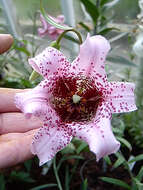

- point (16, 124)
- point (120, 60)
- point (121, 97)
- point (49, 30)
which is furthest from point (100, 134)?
point (49, 30)

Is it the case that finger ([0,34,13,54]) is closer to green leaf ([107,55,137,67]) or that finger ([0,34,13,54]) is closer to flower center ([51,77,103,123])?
flower center ([51,77,103,123])

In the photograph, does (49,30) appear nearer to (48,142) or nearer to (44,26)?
(44,26)

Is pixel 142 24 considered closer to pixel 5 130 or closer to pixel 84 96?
pixel 84 96

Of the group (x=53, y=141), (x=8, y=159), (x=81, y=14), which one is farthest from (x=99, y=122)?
(x=81, y=14)

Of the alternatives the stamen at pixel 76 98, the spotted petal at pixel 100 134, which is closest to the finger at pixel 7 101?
the stamen at pixel 76 98

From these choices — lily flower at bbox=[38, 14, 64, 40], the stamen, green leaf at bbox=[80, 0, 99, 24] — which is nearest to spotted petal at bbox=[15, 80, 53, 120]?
the stamen

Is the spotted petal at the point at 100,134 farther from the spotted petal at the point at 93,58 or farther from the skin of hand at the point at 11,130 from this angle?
the skin of hand at the point at 11,130
